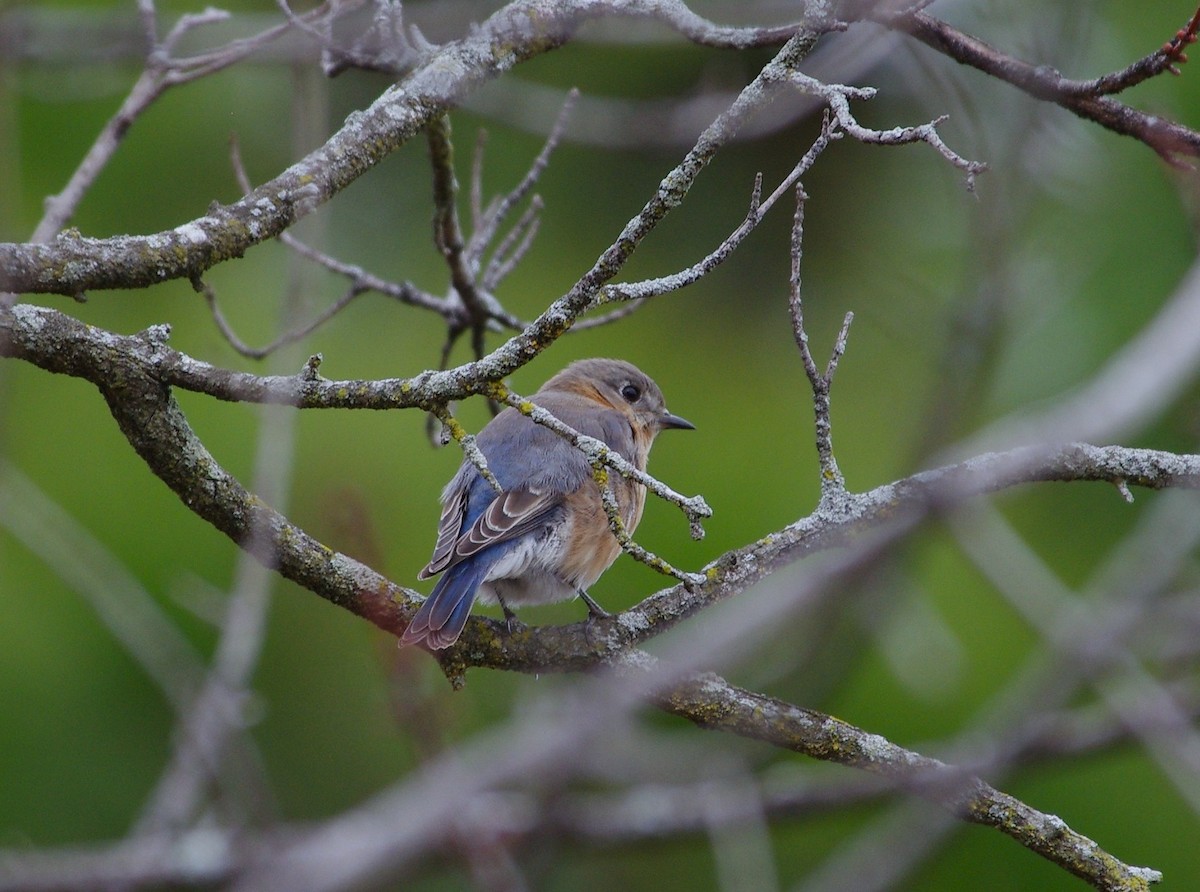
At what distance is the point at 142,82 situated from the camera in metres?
3.50

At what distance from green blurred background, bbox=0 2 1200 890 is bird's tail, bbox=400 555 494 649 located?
610mm

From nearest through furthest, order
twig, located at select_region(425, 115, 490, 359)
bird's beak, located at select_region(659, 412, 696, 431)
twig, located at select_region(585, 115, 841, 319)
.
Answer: twig, located at select_region(585, 115, 841, 319), twig, located at select_region(425, 115, 490, 359), bird's beak, located at select_region(659, 412, 696, 431)

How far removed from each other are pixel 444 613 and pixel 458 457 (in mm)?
2341

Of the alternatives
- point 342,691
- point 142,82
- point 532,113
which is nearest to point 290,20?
point 142,82

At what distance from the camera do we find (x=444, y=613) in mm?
2996

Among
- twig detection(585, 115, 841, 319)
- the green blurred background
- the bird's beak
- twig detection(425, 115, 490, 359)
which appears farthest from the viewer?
the bird's beak

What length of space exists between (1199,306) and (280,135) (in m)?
4.33

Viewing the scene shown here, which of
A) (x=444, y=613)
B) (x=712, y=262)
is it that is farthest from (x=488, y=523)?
(x=712, y=262)

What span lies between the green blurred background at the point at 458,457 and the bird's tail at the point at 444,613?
2.00ft

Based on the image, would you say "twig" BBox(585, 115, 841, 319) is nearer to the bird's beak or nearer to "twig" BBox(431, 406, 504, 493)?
"twig" BBox(431, 406, 504, 493)

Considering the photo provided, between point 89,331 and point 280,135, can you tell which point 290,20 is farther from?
point 280,135

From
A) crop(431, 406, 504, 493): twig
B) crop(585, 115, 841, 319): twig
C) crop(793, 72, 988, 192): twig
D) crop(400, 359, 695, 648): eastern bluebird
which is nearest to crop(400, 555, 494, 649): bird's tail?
crop(400, 359, 695, 648): eastern bluebird

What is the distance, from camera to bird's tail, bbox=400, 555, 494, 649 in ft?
9.37

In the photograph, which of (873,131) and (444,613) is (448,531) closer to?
(444,613)
